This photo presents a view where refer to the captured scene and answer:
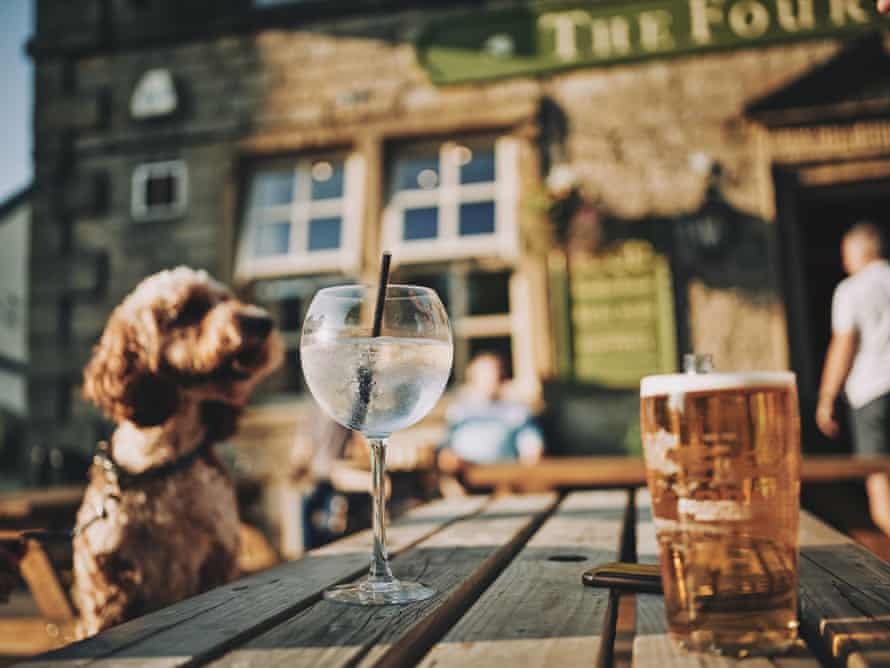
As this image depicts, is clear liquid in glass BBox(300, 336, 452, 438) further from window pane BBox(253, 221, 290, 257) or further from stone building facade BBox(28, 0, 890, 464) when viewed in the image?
window pane BBox(253, 221, 290, 257)

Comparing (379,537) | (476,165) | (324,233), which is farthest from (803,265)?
(379,537)

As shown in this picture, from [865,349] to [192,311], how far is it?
11.0ft

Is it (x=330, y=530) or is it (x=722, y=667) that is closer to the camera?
(x=722, y=667)

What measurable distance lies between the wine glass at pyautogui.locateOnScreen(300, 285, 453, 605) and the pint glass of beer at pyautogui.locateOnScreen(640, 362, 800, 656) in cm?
41

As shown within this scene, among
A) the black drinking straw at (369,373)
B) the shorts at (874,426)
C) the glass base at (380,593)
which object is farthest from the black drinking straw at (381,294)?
the shorts at (874,426)

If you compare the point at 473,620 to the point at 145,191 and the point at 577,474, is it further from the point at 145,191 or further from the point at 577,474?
the point at 145,191

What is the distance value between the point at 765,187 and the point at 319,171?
346cm

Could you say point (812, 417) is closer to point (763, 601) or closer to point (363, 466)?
point (363, 466)

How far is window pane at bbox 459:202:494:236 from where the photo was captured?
606 centimetres

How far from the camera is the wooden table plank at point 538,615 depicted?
29.2 inches

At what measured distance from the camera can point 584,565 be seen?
3.83 ft

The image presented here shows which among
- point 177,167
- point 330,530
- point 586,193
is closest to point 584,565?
point 330,530

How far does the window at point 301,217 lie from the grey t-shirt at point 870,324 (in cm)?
360

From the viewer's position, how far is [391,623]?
2.76 feet
